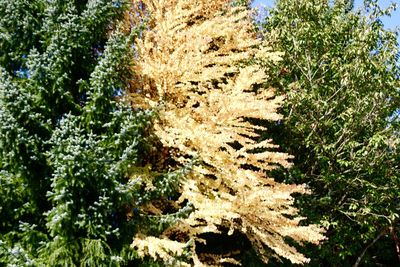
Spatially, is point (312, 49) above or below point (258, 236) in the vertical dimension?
above

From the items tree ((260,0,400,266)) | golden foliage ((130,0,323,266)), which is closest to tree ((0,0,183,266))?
golden foliage ((130,0,323,266))

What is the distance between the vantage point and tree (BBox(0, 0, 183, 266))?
12.6ft

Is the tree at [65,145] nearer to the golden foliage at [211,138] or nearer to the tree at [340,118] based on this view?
the golden foliage at [211,138]

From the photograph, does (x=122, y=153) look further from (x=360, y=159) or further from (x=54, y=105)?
(x=360, y=159)

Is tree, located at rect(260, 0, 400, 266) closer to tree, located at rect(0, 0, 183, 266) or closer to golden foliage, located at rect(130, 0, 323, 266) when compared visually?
golden foliage, located at rect(130, 0, 323, 266)

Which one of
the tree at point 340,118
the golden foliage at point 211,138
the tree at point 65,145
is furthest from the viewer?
the tree at point 340,118

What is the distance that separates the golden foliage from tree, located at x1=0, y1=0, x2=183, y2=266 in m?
0.33

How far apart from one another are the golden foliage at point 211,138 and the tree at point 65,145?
1.08 feet

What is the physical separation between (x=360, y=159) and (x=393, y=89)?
1.40 m

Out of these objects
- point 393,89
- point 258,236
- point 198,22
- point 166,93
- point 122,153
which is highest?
point 198,22

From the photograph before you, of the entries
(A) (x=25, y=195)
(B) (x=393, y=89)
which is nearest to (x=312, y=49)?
(B) (x=393, y=89)

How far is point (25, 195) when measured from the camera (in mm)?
4324

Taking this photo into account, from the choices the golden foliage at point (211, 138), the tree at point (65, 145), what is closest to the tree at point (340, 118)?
the golden foliage at point (211, 138)

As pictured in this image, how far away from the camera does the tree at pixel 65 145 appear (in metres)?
3.85
